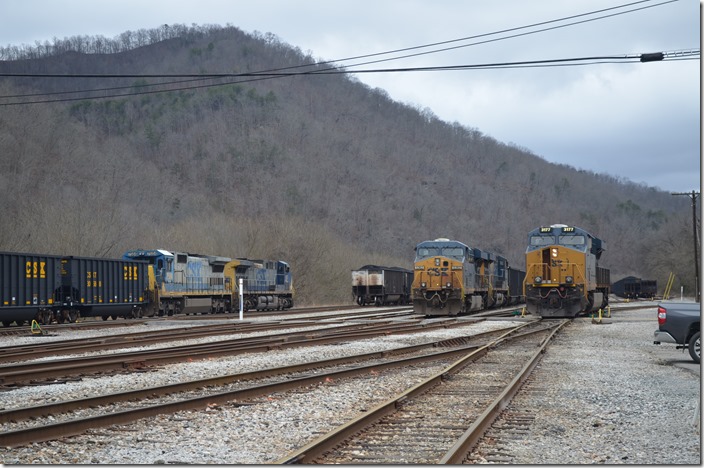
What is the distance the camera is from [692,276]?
8550 cm

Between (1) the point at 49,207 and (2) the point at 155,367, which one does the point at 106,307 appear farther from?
(1) the point at 49,207

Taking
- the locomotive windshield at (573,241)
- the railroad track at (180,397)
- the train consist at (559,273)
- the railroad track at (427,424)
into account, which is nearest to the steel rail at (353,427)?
the railroad track at (427,424)

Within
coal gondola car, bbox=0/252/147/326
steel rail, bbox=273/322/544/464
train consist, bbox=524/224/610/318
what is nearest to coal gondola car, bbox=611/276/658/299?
train consist, bbox=524/224/610/318

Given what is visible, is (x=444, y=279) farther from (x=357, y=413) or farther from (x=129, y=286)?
(x=357, y=413)

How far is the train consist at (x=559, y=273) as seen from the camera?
34094mm

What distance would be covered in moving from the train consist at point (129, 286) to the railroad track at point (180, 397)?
17496 mm

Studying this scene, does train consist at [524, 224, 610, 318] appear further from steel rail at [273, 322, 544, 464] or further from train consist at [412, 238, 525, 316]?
steel rail at [273, 322, 544, 464]

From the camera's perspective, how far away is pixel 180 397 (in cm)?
1127

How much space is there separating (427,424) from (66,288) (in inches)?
1031

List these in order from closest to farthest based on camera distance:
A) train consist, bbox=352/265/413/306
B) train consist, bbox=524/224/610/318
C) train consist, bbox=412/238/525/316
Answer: train consist, bbox=524/224/610/318
train consist, bbox=412/238/525/316
train consist, bbox=352/265/413/306

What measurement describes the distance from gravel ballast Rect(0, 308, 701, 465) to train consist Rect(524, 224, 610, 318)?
1763 centimetres

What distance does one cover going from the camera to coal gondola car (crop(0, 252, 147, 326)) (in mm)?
28609

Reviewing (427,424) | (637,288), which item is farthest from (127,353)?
(637,288)

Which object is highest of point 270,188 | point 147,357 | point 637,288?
point 270,188
